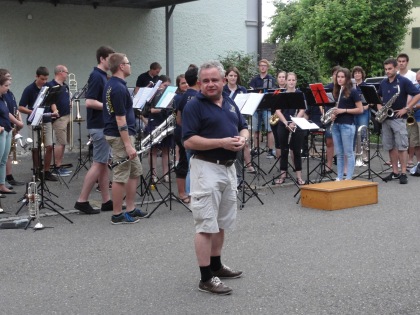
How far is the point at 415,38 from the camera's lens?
49562 mm

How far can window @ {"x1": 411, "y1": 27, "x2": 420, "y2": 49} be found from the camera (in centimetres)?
4953

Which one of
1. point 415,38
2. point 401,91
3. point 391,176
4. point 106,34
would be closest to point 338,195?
point 391,176

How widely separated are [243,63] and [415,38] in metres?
34.4

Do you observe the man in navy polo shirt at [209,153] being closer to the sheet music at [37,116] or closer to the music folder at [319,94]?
the sheet music at [37,116]

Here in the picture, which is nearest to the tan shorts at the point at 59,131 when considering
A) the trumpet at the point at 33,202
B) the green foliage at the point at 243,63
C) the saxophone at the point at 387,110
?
the trumpet at the point at 33,202

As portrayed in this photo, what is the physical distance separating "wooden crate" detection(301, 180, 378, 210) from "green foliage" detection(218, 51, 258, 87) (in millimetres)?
9848

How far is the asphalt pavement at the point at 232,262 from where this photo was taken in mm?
5270

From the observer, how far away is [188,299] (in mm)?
5395

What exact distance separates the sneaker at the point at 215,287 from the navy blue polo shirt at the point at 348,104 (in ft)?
19.0

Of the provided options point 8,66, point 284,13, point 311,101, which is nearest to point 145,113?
point 311,101

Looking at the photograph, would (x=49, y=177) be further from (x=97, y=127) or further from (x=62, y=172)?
(x=97, y=127)

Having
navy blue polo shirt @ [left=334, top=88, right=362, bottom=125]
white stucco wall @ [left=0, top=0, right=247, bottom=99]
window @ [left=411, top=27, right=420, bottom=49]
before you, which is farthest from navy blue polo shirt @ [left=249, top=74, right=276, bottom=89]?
window @ [left=411, top=27, right=420, bottom=49]

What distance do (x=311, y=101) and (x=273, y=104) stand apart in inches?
41.5

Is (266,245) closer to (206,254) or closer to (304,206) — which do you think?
(206,254)
